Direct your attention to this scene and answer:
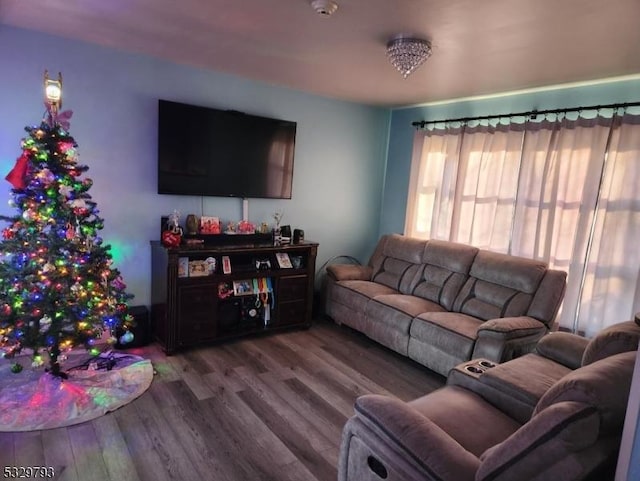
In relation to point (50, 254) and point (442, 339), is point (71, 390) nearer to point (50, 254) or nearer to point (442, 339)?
point (50, 254)

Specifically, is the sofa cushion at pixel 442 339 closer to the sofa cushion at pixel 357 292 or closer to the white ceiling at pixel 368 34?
the sofa cushion at pixel 357 292

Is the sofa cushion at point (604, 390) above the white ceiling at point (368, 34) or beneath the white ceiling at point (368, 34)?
beneath

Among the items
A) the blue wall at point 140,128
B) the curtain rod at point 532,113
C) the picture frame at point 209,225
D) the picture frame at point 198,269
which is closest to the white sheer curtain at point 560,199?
the curtain rod at point 532,113

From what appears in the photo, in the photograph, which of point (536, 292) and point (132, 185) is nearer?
point (536, 292)

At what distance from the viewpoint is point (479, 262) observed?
3.64 meters

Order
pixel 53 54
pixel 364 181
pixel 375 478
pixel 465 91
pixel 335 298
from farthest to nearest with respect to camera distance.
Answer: pixel 364 181, pixel 335 298, pixel 465 91, pixel 53 54, pixel 375 478

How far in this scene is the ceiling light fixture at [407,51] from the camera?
98.0 inches

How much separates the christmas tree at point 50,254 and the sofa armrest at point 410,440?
2069mm

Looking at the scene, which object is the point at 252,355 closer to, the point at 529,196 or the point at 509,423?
the point at 509,423

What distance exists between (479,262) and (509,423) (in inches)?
76.2

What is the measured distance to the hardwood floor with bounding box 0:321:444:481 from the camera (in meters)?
2.06

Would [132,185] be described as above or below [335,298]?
above

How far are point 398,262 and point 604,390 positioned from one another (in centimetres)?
312

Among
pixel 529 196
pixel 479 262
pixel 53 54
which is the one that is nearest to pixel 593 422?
pixel 479 262
